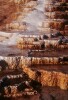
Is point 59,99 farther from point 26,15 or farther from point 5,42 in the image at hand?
point 26,15

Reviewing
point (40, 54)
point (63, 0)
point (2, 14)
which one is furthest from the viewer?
point (2, 14)

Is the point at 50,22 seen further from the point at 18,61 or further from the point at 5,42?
the point at 18,61

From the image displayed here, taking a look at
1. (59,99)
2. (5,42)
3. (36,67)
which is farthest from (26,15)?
(59,99)

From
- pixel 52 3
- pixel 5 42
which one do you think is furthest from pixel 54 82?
pixel 52 3

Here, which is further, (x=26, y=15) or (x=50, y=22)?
(x=26, y=15)

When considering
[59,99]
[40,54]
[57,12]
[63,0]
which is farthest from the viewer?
[63,0]

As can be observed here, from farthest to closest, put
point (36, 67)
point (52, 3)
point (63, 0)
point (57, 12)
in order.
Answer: point (63, 0) → point (52, 3) → point (57, 12) → point (36, 67)

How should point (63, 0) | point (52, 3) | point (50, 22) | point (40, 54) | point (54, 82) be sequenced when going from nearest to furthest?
point (54, 82), point (40, 54), point (50, 22), point (52, 3), point (63, 0)

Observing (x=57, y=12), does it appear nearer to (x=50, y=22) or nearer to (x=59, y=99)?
(x=50, y=22)

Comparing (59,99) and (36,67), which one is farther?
(36,67)
